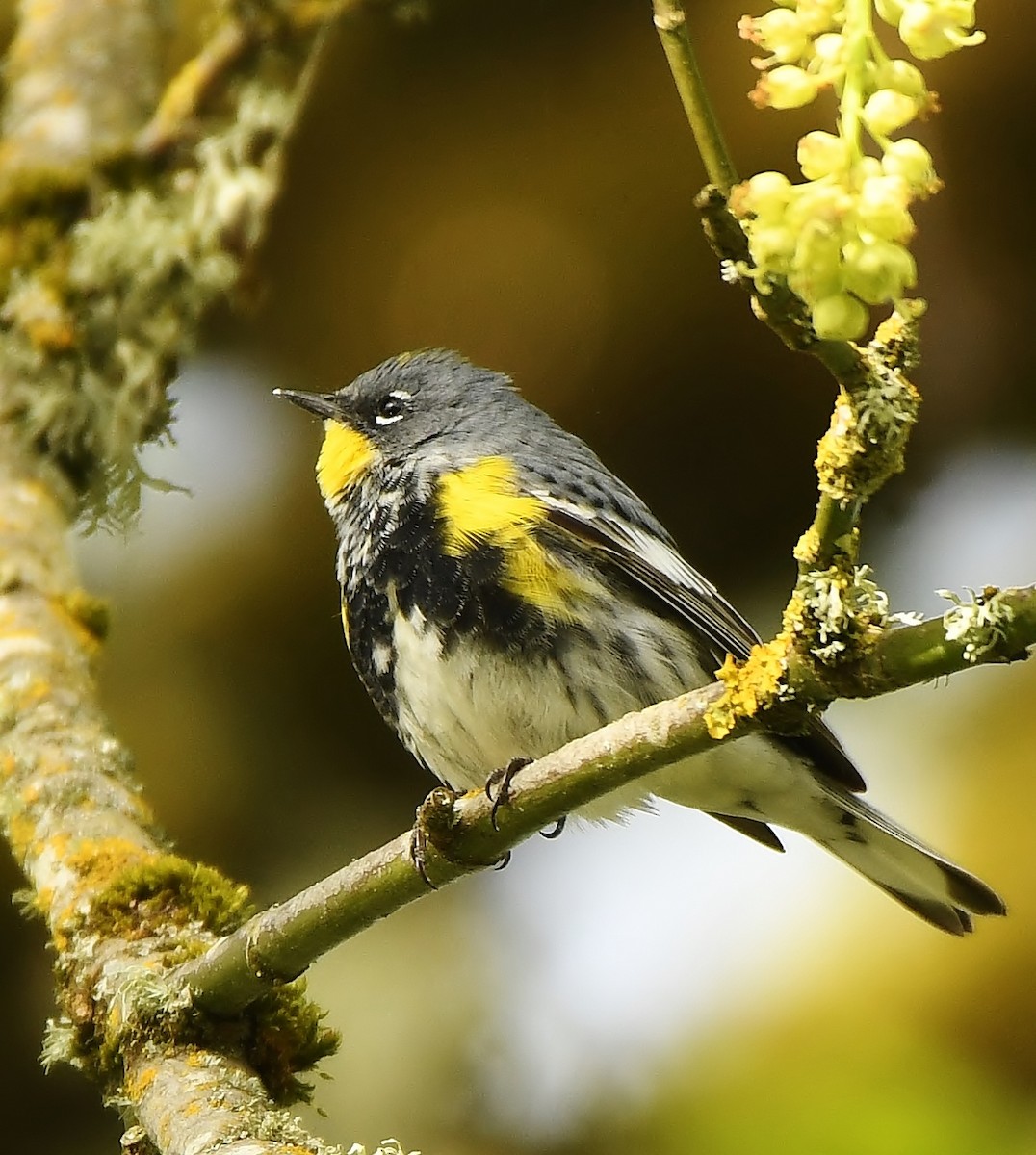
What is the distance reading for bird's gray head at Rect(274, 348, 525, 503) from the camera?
322 cm

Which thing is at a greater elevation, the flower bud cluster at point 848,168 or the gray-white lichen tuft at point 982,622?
the flower bud cluster at point 848,168

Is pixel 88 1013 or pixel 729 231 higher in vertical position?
pixel 729 231

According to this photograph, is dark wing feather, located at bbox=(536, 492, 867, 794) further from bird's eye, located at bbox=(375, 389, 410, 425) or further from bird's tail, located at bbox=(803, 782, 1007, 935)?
bird's eye, located at bbox=(375, 389, 410, 425)

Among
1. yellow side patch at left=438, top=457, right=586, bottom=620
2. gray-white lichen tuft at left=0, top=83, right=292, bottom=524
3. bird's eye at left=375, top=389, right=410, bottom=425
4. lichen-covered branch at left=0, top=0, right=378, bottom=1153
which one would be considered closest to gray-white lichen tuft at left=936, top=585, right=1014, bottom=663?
lichen-covered branch at left=0, top=0, right=378, bottom=1153

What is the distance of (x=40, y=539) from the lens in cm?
340

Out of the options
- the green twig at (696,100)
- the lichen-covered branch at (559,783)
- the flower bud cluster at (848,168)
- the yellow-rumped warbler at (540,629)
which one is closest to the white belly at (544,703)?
the yellow-rumped warbler at (540,629)

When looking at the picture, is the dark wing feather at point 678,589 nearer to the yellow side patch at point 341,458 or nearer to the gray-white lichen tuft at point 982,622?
the yellow side patch at point 341,458

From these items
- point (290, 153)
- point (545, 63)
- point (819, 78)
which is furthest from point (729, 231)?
point (290, 153)

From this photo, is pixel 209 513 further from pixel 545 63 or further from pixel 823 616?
pixel 823 616

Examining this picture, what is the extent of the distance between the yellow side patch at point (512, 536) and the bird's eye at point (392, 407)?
1.71 ft

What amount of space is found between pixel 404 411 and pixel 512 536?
755 mm

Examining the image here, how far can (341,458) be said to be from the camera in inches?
129

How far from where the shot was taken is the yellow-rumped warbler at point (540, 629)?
107 inches

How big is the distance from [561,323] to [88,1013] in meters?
2.19
